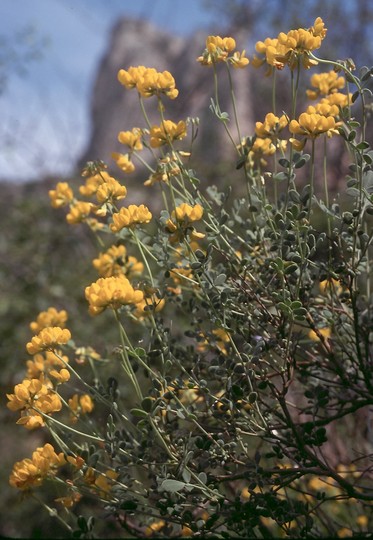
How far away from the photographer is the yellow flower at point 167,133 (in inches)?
57.5

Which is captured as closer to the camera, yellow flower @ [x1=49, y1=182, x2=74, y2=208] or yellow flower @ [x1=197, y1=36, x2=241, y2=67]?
yellow flower @ [x1=197, y1=36, x2=241, y2=67]

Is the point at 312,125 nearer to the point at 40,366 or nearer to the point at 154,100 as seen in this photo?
the point at 40,366

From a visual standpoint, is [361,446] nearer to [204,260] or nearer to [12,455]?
[204,260]

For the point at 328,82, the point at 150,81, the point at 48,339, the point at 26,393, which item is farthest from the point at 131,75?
the point at 26,393

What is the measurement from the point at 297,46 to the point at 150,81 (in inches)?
13.4

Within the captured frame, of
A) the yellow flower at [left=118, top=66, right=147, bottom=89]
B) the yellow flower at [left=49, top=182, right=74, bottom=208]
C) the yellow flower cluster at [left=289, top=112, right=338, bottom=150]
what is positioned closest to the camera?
the yellow flower cluster at [left=289, top=112, right=338, bottom=150]

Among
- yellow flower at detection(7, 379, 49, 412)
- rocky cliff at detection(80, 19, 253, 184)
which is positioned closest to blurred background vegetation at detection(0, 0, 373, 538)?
rocky cliff at detection(80, 19, 253, 184)

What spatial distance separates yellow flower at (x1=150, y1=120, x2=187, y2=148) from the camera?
146cm

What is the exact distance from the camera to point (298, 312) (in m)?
1.24

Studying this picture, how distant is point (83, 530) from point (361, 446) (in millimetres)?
1281

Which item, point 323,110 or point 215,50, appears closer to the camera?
point 323,110

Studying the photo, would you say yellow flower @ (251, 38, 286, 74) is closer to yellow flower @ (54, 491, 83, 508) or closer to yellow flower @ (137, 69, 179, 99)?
yellow flower @ (137, 69, 179, 99)

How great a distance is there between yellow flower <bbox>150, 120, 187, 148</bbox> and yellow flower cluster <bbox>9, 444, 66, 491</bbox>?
0.67m

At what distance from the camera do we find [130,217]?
1.33 meters
